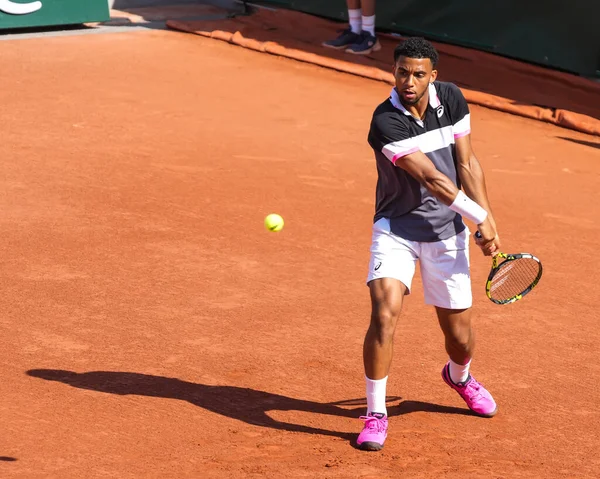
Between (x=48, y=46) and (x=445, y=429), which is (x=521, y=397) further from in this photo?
(x=48, y=46)

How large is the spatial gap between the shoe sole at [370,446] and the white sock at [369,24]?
1118 cm

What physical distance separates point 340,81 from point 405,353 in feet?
28.0

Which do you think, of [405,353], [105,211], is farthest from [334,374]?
[105,211]

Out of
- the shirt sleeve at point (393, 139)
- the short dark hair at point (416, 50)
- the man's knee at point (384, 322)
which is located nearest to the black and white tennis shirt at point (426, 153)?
the shirt sleeve at point (393, 139)

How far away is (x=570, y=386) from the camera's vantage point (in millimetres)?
6793

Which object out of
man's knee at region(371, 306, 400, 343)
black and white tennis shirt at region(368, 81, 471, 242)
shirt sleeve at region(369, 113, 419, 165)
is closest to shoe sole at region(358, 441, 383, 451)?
man's knee at region(371, 306, 400, 343)

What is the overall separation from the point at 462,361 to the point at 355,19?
10.8 metres

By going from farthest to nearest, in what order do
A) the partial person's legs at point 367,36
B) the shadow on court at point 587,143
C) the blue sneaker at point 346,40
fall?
the blue sneaker at point 346,40, the partial person's legs at point 367,36, the shadow on court at point 587,143

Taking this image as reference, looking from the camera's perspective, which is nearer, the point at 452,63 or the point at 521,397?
the point at 521,397

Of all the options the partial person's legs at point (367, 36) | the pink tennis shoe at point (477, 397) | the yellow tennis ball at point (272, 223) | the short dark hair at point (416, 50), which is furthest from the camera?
the partial person's legs at point (367, 36)

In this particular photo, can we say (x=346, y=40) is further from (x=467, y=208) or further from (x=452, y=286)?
(x=467, y=208)

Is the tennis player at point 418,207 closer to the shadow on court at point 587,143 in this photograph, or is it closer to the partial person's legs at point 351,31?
the shadow on court at point 587,143

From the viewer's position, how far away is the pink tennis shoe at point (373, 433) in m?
5.82

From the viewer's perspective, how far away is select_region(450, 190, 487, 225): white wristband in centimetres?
560
